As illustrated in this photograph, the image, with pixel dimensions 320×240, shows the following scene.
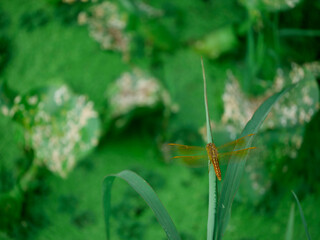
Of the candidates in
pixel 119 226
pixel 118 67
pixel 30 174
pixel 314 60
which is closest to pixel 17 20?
pixel 118 67

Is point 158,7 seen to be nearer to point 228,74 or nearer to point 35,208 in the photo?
point 228,74

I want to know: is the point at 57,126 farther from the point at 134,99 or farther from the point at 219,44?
the point at 219,44

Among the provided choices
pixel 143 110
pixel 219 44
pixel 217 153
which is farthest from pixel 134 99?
pixel 217 153

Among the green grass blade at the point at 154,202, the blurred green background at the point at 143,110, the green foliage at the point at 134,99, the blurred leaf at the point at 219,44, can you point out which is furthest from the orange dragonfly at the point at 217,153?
the blurred leaf at the point at 219,44

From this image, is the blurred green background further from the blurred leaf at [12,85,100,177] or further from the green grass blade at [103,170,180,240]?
the green grass blade at [103,170,180,240]

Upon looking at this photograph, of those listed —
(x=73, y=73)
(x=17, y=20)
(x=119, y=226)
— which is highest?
(x=17, y=20)

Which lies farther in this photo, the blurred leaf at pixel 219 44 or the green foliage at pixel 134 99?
the blurred leaf at pixel 219 44

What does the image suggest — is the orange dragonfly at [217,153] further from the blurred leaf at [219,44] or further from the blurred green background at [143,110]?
the blurred leaf at [219,44]
